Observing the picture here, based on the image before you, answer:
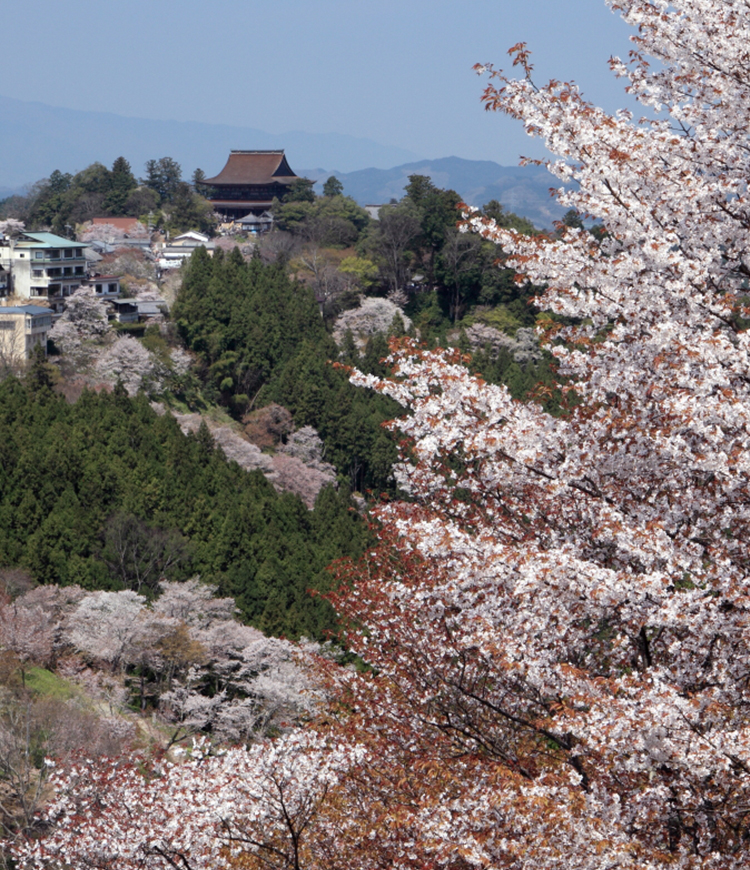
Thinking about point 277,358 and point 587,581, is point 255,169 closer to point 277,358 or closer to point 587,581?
point 277,358

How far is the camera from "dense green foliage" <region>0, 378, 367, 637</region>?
71.3ft

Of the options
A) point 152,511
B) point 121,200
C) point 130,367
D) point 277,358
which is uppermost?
point 121,200

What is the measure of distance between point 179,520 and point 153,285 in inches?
994

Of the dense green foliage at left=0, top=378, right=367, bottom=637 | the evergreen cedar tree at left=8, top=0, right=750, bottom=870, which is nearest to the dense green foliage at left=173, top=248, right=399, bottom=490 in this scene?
the dense green foliage at left=0, top=378, right=367, bottom=637

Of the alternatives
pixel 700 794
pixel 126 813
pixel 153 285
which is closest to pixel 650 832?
pixel 700 794

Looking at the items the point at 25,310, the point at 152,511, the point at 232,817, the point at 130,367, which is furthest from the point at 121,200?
the point at 232,817

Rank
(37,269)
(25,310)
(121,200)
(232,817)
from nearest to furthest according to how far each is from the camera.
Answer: (232,817) → (25,310) → (37,269) → (121,200)

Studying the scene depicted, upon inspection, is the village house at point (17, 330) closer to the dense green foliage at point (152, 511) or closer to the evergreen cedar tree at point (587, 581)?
the dense green foliage at point (152, 511)

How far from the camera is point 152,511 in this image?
79.7 feet

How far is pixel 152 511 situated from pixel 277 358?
54.0 ft

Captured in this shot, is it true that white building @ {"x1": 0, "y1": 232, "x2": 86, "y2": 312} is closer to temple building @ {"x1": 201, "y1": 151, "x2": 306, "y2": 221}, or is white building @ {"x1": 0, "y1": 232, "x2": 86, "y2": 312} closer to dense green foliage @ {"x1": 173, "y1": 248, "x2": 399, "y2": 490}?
dense green foliage @ {"x1": 173, "y1": 248, "x2": 399, "y2": 490}

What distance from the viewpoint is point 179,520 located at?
2411cm

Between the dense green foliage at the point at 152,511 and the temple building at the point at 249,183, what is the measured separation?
40300mm

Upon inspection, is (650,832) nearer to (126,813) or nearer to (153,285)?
(126,813)
